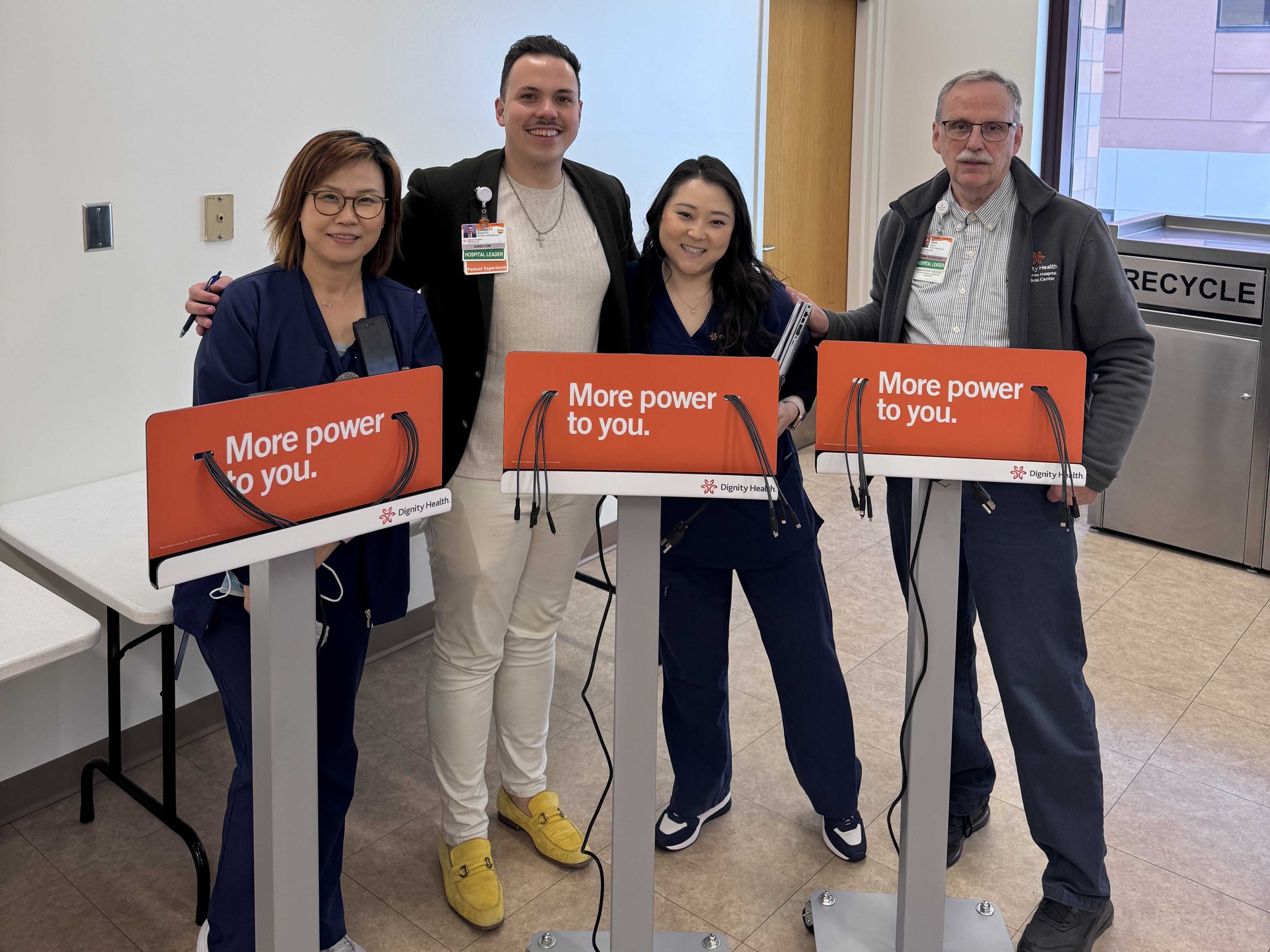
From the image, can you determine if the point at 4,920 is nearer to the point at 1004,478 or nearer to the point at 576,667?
the point at 576,667

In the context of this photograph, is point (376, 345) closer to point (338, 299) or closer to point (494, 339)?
point (338, 299)

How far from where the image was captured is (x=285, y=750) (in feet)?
5.17

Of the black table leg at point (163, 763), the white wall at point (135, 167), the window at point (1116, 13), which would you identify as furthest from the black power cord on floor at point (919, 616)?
the window at point (1116, 13)

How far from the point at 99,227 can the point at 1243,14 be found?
437 centimetres

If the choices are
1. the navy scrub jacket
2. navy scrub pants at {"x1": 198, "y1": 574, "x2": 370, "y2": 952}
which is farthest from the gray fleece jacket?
navy scrub pants at {"x1": 198, "y1": 574, "x2": 370, "y2": 952}

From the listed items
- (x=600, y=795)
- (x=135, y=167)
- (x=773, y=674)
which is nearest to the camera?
(x=773, y=674)

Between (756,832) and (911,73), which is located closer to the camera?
(756,832)

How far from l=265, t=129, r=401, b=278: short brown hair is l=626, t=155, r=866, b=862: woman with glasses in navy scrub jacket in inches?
18.9

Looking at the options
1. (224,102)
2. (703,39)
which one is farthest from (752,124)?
(224,102)

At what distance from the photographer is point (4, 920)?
7.54 ft

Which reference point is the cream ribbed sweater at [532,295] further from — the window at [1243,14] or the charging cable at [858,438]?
the window at [1243,14]

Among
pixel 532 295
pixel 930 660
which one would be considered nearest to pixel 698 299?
pixel 532 295

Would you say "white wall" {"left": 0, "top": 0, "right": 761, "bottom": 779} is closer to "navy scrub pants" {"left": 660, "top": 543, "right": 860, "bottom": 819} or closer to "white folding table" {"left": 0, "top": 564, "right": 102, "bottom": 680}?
"white folding table" {"left": 0, "top": 564, "right": 102, "bottom": 680}

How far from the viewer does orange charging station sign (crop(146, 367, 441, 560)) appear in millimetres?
1362
